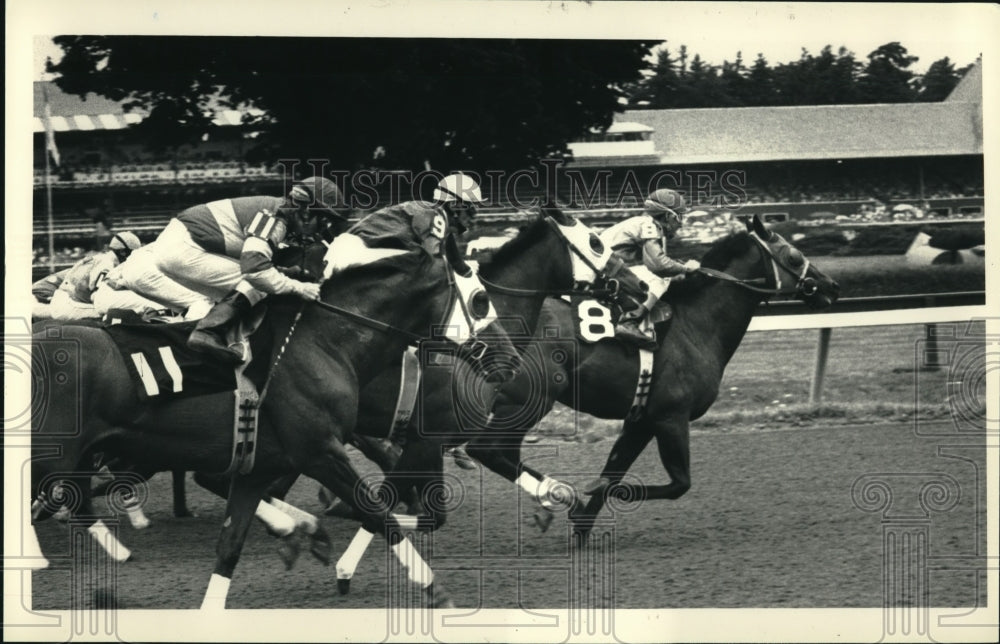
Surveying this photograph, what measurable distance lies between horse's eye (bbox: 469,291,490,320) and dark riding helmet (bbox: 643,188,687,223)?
5.28 ft

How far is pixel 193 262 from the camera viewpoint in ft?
24.5

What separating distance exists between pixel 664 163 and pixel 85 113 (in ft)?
12.8

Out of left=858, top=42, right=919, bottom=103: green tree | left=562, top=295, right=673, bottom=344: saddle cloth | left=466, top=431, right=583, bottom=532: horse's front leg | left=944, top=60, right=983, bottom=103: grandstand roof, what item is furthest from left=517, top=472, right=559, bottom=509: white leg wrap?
left=944, top=60, right=983, bottom=103: grandstand roof

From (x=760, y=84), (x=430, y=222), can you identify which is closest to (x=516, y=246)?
(x=430, y=222)

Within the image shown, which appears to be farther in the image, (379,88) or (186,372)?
(379,88)

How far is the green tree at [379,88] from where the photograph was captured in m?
8.80

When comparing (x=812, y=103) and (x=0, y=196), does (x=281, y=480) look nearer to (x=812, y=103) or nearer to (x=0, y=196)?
(x=0, y=196)

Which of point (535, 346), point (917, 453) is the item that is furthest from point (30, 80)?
point (917, 453)

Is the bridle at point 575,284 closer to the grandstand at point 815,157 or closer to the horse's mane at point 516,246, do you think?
the horse's mane at point 516,246

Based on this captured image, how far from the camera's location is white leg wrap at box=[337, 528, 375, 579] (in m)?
7.10

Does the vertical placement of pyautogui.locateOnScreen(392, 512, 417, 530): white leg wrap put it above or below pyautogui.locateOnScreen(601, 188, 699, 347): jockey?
below

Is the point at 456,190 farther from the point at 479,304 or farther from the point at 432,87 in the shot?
the point at 432,87

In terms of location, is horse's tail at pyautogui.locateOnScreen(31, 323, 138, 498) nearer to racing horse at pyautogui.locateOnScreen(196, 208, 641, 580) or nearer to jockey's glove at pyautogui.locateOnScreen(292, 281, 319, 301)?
jockey's glove at pyautogui.locateOnScreen(292, 281, 319, 301)

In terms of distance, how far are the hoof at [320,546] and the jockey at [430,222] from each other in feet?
5.01
